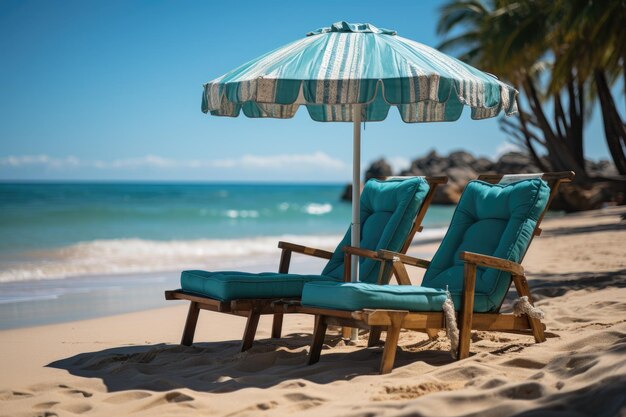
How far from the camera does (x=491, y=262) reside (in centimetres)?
476

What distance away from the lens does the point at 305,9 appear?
2653 centimetres

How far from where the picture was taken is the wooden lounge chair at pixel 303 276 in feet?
16.8

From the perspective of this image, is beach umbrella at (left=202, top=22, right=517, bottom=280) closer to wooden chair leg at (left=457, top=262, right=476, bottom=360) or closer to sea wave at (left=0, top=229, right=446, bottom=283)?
wooden chair leg at (left=457, top=262, right=476, bottom=360)

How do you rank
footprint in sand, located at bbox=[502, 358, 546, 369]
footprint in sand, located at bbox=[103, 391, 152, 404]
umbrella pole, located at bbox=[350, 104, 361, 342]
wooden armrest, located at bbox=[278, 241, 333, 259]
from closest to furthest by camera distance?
footprint in sand, located at bbox=[103, 391, 152, 404] → footprint in sand, located at bbox=[502, 358, 546, 369] → umbrella pole, located at bbox=[350, 104, 361, 342] → wooden armrest, located at bbox=[278, 241, 333, 259]

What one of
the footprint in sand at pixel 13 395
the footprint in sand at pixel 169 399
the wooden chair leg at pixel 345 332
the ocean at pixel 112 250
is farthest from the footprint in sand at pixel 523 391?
the ocean at pixel 112 250

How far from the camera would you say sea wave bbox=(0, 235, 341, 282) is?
1195 centimetres

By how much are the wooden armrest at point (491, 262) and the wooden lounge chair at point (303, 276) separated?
858 mm

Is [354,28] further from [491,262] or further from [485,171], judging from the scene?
[485,171]

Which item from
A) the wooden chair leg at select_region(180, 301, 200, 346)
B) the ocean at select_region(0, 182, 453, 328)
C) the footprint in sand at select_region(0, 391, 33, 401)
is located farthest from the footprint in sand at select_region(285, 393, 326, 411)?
the ocean at select_region(0, 182, 453, 328)

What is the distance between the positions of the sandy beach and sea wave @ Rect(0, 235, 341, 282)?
522 centimetres

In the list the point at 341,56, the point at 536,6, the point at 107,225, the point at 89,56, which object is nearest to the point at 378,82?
the point at 341,56

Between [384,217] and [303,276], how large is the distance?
919mm

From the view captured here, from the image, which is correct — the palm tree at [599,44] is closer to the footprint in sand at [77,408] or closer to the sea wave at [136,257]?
the sea wave at [136,257]

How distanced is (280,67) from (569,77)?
18.4 metres
